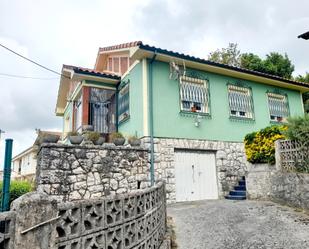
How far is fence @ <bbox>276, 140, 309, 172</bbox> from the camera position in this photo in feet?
26.3

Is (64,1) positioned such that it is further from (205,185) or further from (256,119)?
(256,119)

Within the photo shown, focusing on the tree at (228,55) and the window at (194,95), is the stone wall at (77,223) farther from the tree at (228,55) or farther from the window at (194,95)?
the tree at (228,55)

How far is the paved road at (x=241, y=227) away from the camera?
17.7 feet

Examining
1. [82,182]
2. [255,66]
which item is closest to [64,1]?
[82,182]

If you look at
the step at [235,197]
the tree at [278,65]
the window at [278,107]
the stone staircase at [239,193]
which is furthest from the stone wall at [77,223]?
the tree at [278,65]

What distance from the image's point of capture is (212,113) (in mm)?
11672

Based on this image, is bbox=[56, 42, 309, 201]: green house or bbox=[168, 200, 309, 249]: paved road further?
bbox=[56, 42, 309, 201]: green house

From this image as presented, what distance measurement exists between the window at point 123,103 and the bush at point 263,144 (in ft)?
17.5

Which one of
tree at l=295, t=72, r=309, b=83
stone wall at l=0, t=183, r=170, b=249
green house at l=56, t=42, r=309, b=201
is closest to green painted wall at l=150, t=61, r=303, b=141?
green house at l=56, t=42, r=309, b=201

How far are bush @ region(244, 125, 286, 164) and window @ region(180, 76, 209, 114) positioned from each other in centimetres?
Result: 225

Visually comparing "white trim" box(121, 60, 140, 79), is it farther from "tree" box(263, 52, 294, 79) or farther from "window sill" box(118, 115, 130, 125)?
"tree" box(263, 52, 294, 79)

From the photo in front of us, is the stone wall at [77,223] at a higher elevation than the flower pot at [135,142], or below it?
below

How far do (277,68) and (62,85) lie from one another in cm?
1836

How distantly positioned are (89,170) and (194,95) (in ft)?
17.8
